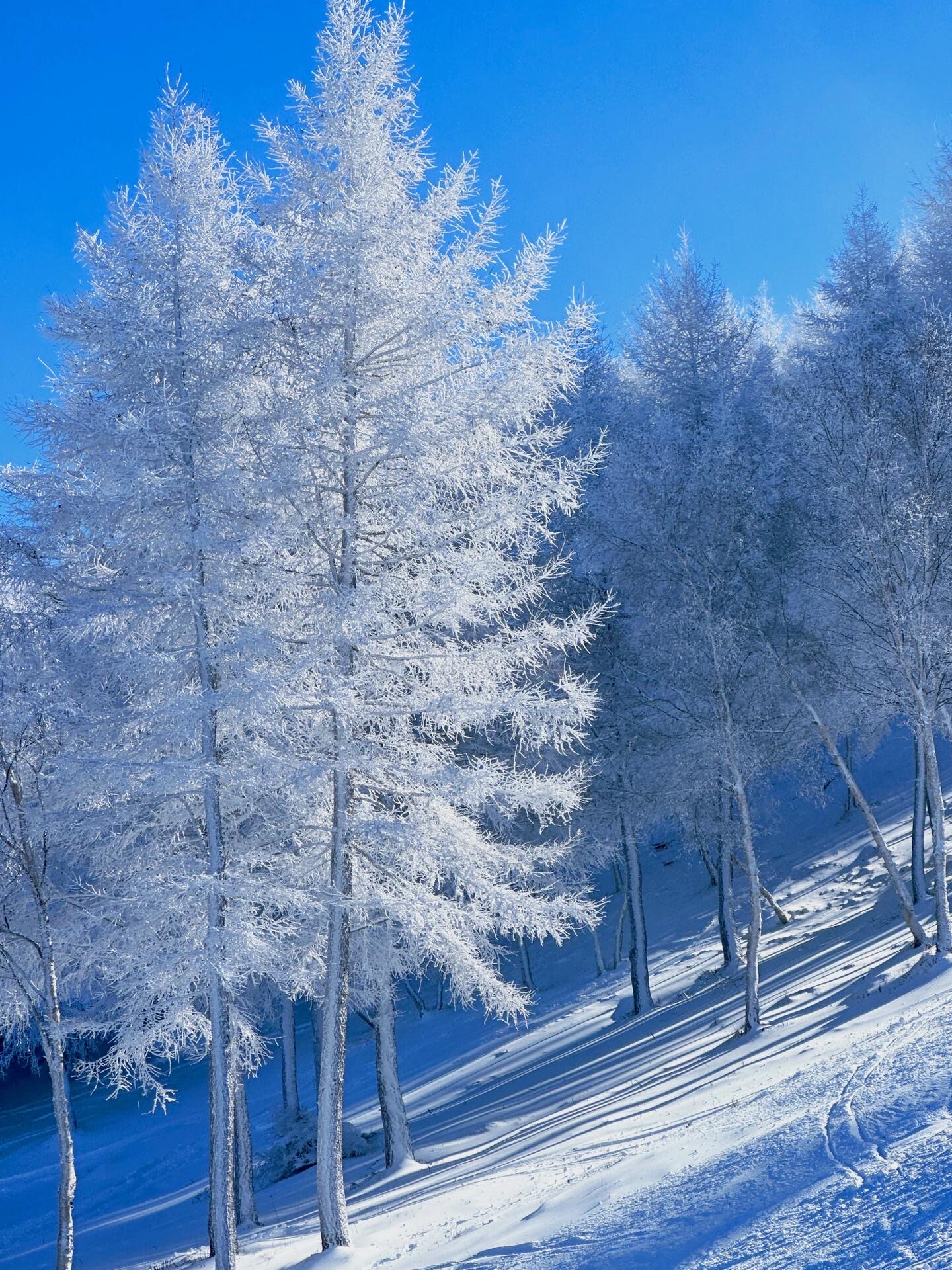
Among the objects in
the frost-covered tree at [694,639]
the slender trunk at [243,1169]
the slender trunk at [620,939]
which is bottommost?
the slender trunk at [620,939]

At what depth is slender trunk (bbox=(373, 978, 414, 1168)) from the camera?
42.9ft

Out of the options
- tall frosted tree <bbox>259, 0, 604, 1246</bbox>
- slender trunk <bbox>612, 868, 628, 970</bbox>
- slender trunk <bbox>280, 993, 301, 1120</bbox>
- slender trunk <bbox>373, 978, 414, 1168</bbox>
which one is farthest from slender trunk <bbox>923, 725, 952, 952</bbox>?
slender trunk <bbox>280, 993, 301, 1120</bbox>

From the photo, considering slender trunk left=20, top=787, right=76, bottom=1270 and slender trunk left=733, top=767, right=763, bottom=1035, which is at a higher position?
slender trunk left=20, top=787, right=76, bottom=1270

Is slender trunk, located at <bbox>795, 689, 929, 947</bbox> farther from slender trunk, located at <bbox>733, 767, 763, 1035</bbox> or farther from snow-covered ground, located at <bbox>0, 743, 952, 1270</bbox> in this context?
slender trunk, located at <bbox>733, 767, 763, 1035</bbox>

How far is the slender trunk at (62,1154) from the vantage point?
9883mm

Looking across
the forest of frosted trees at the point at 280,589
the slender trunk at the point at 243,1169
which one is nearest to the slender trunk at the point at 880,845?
the forest of frosted trees at the point at 280,589

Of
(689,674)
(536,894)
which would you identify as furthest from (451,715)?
(536,894)

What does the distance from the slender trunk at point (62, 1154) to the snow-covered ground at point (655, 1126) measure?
147cm

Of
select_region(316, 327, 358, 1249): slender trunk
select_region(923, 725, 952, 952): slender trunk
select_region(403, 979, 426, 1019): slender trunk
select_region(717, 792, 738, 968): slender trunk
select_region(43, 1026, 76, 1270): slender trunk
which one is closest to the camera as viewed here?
select_region(316, 327, 358, 1249): slender trunk

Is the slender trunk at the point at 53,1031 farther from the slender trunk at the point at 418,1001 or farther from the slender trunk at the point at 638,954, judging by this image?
the slender trunk at the point at 418,1001

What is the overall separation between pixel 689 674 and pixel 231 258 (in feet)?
29.1

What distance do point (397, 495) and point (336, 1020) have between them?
4.88m

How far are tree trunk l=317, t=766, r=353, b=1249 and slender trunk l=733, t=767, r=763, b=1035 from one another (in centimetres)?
656

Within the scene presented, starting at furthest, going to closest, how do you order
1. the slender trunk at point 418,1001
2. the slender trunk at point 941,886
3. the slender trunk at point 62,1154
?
the slender trunk at point 418,1001 → the slender trunk at point 941,886 → the slender trunk at point 62,1154
